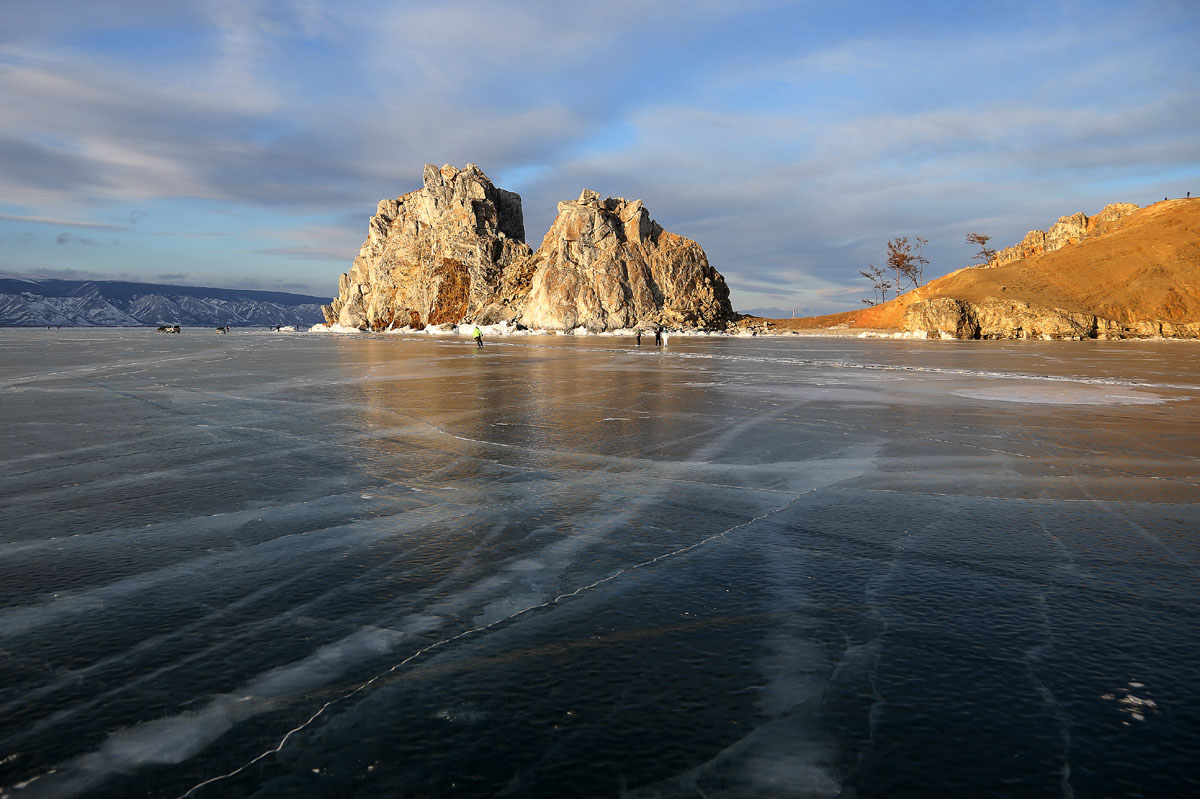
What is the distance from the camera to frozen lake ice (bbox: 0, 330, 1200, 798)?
10.4 ft

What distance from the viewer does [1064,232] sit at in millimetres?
132125

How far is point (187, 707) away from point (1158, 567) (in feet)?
23.1

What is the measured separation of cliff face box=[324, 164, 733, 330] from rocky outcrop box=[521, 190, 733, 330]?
194 millimetres

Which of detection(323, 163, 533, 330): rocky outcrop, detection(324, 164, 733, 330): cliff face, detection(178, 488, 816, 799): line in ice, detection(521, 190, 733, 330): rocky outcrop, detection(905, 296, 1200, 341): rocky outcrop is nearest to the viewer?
detection(178, 488, 816, 799): line in ice

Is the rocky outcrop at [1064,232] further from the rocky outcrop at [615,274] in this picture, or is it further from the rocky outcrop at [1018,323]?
the rocky outcrop at [615,274]

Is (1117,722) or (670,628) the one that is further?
(670,628)

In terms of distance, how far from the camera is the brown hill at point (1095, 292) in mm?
80250

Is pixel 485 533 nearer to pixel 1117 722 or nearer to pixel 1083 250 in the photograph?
pixel 1117 722

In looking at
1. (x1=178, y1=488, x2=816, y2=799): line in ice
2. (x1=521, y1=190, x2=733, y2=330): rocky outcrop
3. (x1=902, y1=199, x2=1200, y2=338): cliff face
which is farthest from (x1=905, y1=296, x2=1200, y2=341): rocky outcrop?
(x1=178, y1=488, x2=816, y2=799): line in ice

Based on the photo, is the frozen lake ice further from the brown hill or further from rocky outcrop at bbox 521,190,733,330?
rocky outcrop at bbox 521,190,733,330

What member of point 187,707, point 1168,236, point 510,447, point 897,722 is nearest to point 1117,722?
point 897,722

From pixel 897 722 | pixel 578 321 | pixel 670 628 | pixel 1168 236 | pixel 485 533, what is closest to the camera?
pixel 897 722

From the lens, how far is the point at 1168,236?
298 ft

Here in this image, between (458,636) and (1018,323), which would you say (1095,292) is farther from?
(458,636)
